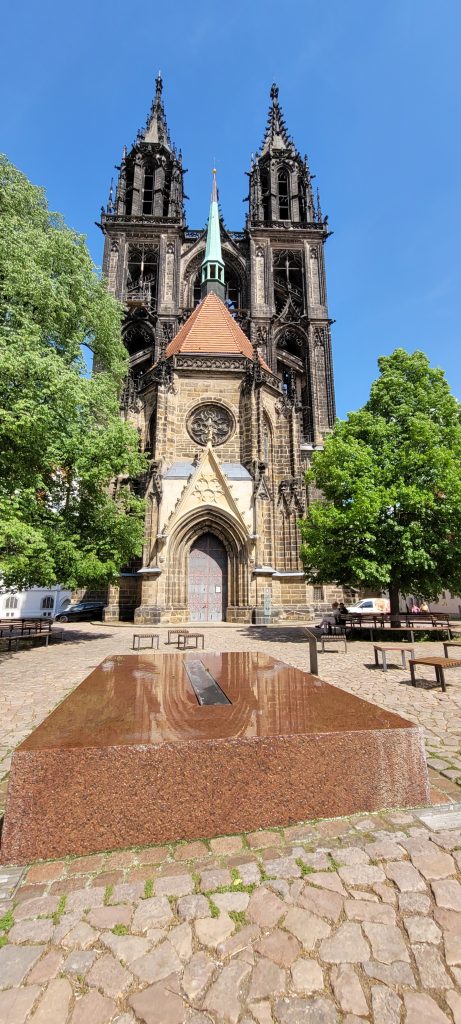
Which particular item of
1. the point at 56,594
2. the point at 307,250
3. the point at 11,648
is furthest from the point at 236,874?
the point at 307,250

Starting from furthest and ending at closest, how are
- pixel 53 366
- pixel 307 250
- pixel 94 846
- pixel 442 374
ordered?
pixel 307 250, pixel 442 374, pixel 53 366, pixel 94 846

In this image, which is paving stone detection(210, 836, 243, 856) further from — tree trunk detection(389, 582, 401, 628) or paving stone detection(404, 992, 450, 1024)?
tree trunk detection(389, 582, 401, 628)

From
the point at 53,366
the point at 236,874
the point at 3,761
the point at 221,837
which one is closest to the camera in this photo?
the point at 236,874

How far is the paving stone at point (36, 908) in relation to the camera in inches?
87.7

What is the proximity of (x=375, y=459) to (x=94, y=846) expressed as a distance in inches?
490

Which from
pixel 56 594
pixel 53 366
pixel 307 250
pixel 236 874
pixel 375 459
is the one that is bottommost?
pixel 236 874

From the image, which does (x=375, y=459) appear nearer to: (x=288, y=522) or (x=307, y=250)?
(x=288, y=522)

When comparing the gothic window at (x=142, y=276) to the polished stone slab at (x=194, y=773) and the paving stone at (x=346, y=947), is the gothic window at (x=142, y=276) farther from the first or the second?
the paving stone at (x=346, y=947)

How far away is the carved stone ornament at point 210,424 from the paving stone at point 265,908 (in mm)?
A: 19911

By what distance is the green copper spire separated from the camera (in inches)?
1254

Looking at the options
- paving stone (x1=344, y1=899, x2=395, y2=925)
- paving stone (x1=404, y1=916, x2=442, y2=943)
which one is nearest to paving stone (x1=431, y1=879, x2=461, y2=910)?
paving stone (x1=404, y1=916, x2=442, y2=943)

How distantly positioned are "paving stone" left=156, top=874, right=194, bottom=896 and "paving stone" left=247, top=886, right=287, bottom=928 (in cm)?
35

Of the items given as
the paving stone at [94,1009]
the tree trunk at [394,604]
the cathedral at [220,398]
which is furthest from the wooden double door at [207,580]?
the paving stone at [94,1009]

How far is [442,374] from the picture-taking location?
Result: 14.7m
